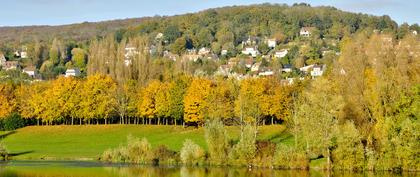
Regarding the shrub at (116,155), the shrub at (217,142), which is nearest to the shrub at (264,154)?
the shrub at (217,142)

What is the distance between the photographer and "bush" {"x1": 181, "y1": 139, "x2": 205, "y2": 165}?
83562mm

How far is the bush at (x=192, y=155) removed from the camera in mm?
83562

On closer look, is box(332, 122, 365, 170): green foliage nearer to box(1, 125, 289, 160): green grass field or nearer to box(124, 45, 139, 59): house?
box(1, 125, 289, 160): green grass field

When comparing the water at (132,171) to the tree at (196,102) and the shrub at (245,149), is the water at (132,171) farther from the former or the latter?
the tree at (196,102)

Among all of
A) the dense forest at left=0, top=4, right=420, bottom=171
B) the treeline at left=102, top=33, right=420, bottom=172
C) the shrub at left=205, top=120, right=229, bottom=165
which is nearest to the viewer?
the treeline at left=102, top=33, right=420, bottom=172

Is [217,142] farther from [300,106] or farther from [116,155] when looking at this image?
[116,155]

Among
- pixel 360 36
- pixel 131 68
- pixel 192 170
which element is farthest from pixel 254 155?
pixel 131 68

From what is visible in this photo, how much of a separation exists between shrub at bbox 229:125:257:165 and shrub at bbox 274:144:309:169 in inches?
119

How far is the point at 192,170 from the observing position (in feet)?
245

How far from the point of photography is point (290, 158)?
79375mm

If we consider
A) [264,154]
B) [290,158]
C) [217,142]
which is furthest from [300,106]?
[217,142]

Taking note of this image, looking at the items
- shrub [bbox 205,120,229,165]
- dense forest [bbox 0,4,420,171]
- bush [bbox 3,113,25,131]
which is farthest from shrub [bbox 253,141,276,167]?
bush [bbox 3,113,25,131]

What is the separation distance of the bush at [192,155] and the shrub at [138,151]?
474 centimetres

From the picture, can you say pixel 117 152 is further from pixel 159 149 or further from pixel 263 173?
pixel 263 173
